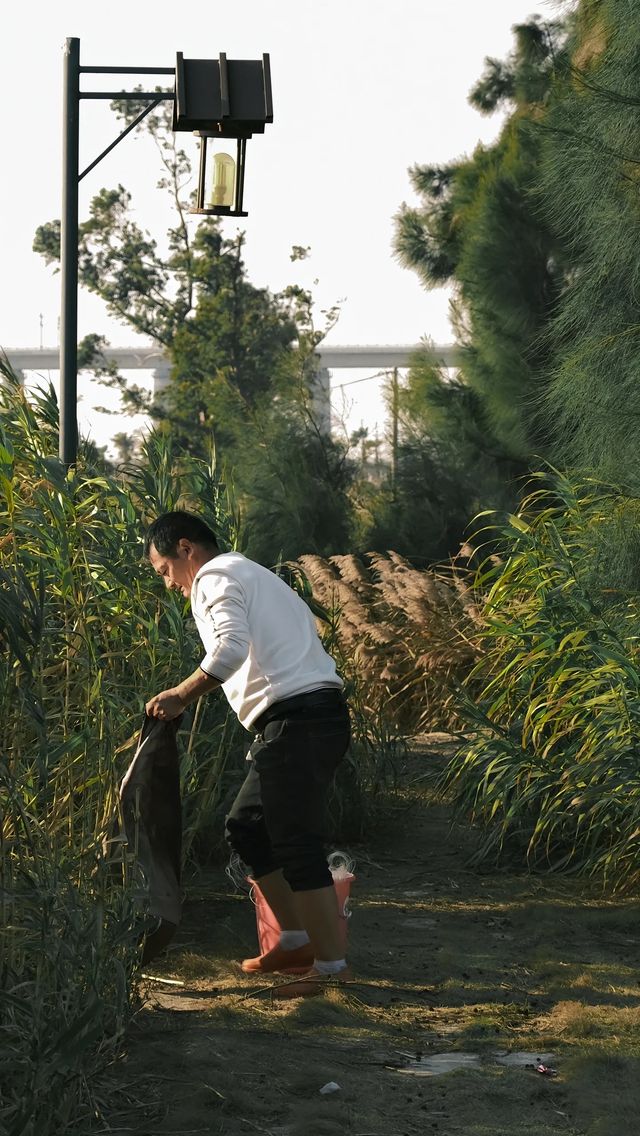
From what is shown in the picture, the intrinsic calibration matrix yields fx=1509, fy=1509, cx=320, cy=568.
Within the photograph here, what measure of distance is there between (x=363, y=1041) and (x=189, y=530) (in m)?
1.76

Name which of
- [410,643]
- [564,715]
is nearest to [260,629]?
[564,715]

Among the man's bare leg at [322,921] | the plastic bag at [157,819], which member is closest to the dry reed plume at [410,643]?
the man's bare leg at [322,921]

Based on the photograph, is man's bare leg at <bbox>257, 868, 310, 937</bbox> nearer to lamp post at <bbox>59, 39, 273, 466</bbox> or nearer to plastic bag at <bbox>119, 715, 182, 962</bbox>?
plastic bag at <bbox>119, 715, 182, 962</bbox>

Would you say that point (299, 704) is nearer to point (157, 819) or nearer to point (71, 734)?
point (157, 819)

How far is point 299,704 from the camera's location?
507 cm

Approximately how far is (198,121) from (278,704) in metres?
3.74

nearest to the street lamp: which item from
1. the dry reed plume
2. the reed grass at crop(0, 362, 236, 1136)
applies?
the reed grass at crop(0, 362, 236, 1136)

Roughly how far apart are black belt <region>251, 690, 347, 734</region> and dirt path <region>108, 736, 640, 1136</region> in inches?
36.0

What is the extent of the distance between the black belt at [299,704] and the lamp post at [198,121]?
8.85 ft

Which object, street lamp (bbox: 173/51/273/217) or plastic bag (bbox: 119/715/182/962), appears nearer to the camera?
plastic bag (bbox: 119/715/182/962)

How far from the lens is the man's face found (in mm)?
5156

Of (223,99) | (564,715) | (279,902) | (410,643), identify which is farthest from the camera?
(410,643)

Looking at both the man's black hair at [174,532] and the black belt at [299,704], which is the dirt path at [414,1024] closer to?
the black belt at [299,704]

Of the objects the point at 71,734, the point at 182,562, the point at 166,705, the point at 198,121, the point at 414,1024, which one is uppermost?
the point at 198,121
